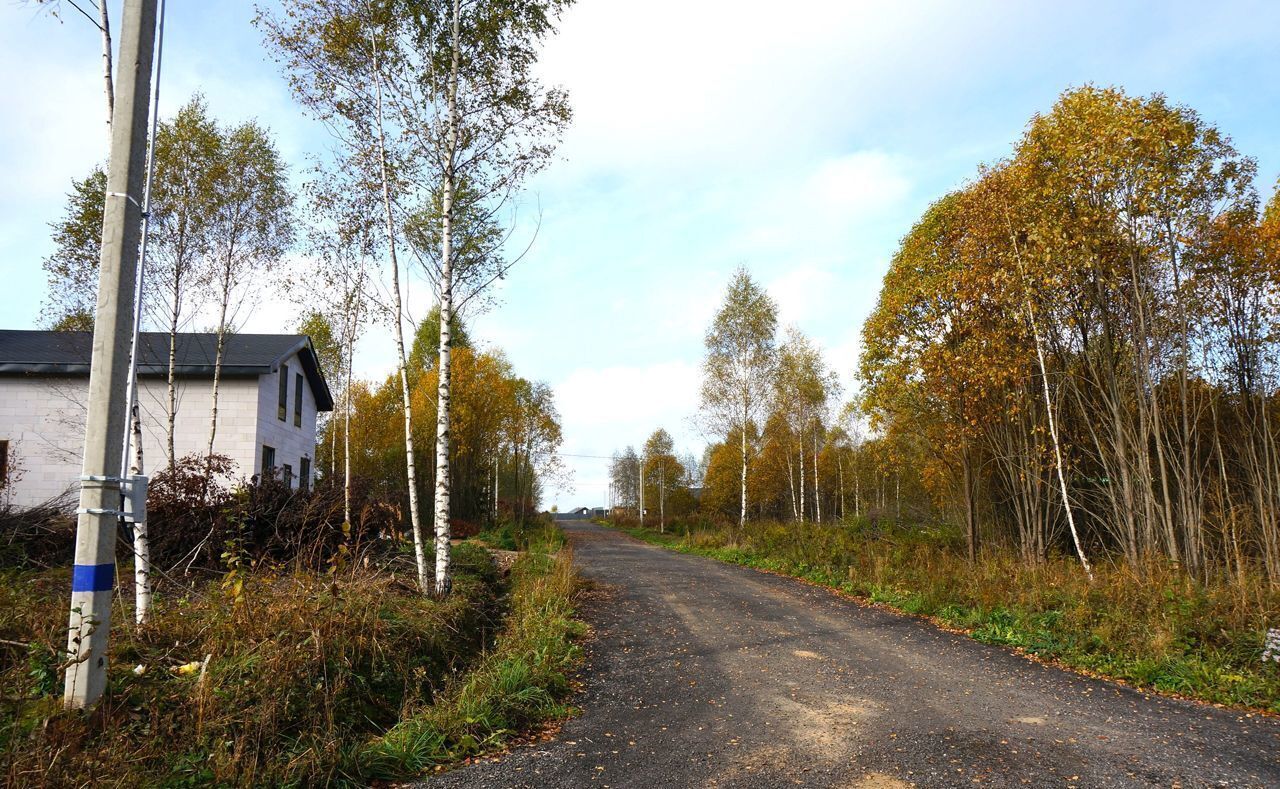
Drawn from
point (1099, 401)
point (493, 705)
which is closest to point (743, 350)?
point (1099, 401)

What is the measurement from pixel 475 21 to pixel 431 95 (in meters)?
1.38

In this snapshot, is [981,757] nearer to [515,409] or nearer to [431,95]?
[431,95]

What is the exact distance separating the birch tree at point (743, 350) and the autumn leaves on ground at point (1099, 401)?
414 inches

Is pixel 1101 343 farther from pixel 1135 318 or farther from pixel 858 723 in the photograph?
pixel 858 723

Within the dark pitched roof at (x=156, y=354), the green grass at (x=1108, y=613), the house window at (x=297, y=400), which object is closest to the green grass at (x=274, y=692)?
the green grass at (x=1108, y=613)

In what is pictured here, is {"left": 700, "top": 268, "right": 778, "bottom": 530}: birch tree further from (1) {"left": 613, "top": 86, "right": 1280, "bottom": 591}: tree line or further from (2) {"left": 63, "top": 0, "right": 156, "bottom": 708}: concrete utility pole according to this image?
(2) {"left": 63, "top": 0, "right": 156, "bottom": 708}: concrete utility pole

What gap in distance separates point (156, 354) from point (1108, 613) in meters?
21.4

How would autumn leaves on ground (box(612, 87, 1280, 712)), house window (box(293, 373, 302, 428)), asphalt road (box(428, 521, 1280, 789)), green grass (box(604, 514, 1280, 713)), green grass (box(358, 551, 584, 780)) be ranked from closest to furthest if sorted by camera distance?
asphalt road (box(428, 521, 1280, 789)) < green grass (box(358, 551, 584, 780)) < green grass (box(604, 514, 1280, 713)) < autumn leaves on ground (box(612, 87, 1280, 712)) < house window (box(293, 373, 302, 428))

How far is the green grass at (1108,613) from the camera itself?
6.94 meters

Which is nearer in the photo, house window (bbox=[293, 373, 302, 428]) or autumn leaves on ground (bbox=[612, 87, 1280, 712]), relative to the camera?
autumn leaves on ground (bbox=[612, 87, 1280, 712])

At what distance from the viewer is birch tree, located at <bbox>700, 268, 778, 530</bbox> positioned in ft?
88.8

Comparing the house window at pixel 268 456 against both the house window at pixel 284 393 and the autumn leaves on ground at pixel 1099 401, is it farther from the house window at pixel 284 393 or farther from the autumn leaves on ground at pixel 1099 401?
the autumn leaves on ground at pixel 1099 401

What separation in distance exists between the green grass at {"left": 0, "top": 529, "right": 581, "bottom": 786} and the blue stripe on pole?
0.72m

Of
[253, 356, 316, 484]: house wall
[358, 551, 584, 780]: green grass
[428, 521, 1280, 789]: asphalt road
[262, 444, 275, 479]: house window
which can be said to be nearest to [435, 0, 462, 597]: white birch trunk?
[358, 551, 584, 780]: green grass
